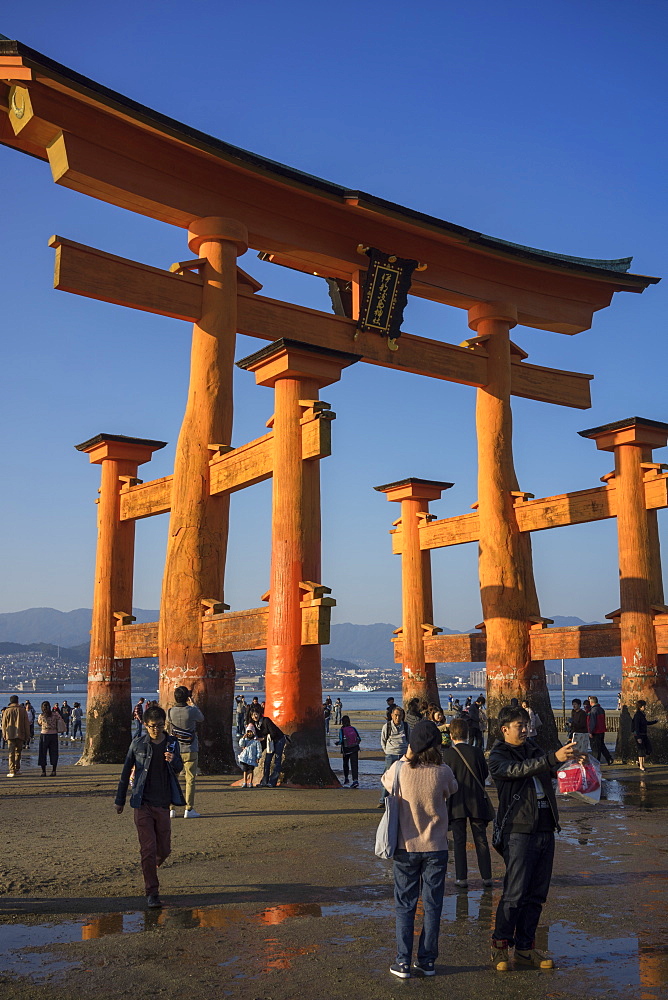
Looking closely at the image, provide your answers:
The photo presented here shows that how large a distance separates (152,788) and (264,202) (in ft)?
45.1

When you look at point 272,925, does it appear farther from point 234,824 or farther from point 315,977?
point 234,824

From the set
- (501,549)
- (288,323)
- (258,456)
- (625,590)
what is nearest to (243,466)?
(258,456)

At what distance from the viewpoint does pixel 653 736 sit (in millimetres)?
19891

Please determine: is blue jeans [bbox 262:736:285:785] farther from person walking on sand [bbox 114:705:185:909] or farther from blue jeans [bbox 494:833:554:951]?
blue jeans [bbox 494:833:554:951]

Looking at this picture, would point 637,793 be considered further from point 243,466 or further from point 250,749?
point 243,466

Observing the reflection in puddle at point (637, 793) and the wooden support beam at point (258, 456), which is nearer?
the reflection in puddle at point (637, 793)

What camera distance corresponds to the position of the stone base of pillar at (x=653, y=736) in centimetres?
1972

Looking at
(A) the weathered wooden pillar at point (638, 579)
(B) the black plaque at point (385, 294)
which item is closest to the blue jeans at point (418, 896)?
(B) the black plaque at point (385, 294)

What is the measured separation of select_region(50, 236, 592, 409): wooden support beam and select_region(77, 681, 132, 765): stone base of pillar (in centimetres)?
859

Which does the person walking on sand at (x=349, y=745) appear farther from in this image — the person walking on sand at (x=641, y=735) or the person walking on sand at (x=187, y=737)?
the person walking on sand at (x=641, y=735)

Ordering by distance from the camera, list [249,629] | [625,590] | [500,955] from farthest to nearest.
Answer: [625,590], [249,629], [500,955]

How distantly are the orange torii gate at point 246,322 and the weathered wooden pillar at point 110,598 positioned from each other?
8cm

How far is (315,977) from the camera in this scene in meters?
5.45

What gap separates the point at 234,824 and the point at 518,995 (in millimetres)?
6451
